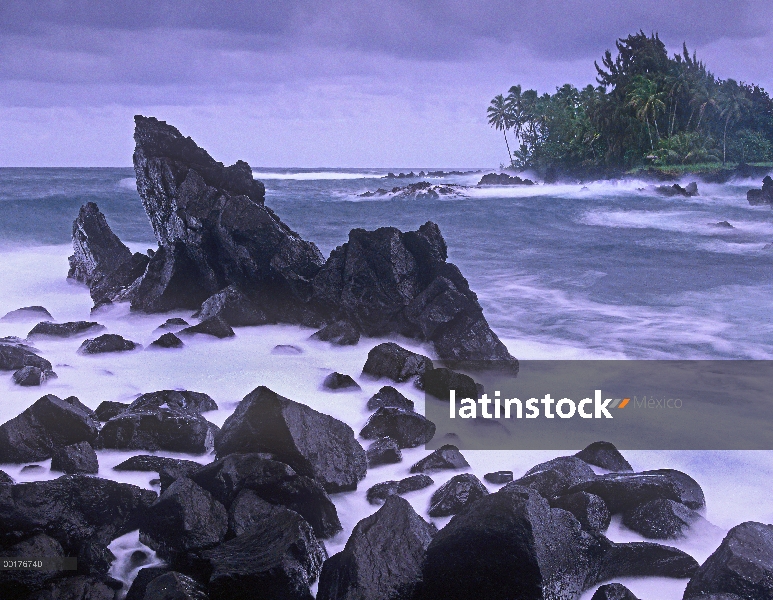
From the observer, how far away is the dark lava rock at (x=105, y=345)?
6594 millimetres

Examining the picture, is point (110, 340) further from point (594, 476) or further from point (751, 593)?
point (751, 593)

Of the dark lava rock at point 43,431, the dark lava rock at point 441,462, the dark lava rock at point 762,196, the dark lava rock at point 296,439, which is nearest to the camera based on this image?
the dark lava rock at point 296,439

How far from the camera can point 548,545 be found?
9.66 ft

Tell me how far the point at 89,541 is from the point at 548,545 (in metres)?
2.01

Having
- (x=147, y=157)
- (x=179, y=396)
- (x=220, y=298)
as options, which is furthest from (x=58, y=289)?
(x=179, y=396)

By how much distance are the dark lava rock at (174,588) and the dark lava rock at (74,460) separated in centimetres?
136

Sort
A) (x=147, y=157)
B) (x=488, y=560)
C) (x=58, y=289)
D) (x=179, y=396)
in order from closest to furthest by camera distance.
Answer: (x=488, y=560) → (x=179, y=396) → (x=147, y=157) → (x=58, y=289)

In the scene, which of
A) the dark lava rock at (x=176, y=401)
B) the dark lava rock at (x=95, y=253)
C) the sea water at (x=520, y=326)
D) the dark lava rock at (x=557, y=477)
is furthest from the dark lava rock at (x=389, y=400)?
the dark lava rock at (x=95, y=253)

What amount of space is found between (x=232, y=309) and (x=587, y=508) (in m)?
5.09

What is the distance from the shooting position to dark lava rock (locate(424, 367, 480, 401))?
5.67 metres

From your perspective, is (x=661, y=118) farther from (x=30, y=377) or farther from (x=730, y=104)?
(x=30, y=377)

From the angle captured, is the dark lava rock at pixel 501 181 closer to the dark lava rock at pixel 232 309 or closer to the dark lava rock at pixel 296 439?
the dark lava rock at pixel 232 309

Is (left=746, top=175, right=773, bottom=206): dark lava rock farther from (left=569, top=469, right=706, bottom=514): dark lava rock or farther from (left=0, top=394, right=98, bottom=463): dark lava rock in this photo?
(left=0, top=394, right=98, bottom=463): dark lava rock

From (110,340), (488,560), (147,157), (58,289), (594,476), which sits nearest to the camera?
(488,560)
